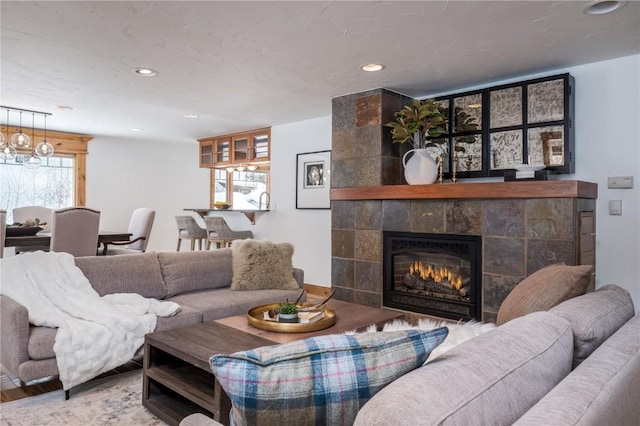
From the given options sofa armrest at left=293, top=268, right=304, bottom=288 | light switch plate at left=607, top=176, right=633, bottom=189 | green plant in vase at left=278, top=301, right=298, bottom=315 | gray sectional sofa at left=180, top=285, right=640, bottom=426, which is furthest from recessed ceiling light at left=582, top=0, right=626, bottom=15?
sofa armrest at left=293, top=268, right=304, bottom=288

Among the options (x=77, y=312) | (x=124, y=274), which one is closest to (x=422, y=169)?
(x=124, y=274)

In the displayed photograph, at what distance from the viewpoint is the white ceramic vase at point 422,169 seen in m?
3.80

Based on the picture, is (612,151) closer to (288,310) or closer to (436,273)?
(436,273)

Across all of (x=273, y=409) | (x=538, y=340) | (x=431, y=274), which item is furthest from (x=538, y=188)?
(x=273, y=409)

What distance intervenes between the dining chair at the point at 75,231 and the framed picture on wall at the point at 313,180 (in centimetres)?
235

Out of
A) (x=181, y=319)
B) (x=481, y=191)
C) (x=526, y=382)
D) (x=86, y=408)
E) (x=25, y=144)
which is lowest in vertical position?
(x=86, y=408)

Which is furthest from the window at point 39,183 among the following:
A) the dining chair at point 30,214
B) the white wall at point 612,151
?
the white wall at point 612,151

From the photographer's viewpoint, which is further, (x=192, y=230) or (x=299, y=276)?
(x=192, y=230)

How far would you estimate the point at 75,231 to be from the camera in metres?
4.31

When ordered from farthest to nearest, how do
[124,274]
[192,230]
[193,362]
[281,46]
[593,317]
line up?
[192,230]
[124,274]
[281,46]
[193,362]
[593,317]

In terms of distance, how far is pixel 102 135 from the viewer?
700 cm

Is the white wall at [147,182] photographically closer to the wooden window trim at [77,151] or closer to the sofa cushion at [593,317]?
the wooden window trim at [77,151]

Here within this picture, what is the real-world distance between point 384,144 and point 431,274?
1254 millimetres

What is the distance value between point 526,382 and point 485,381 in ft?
0.49
